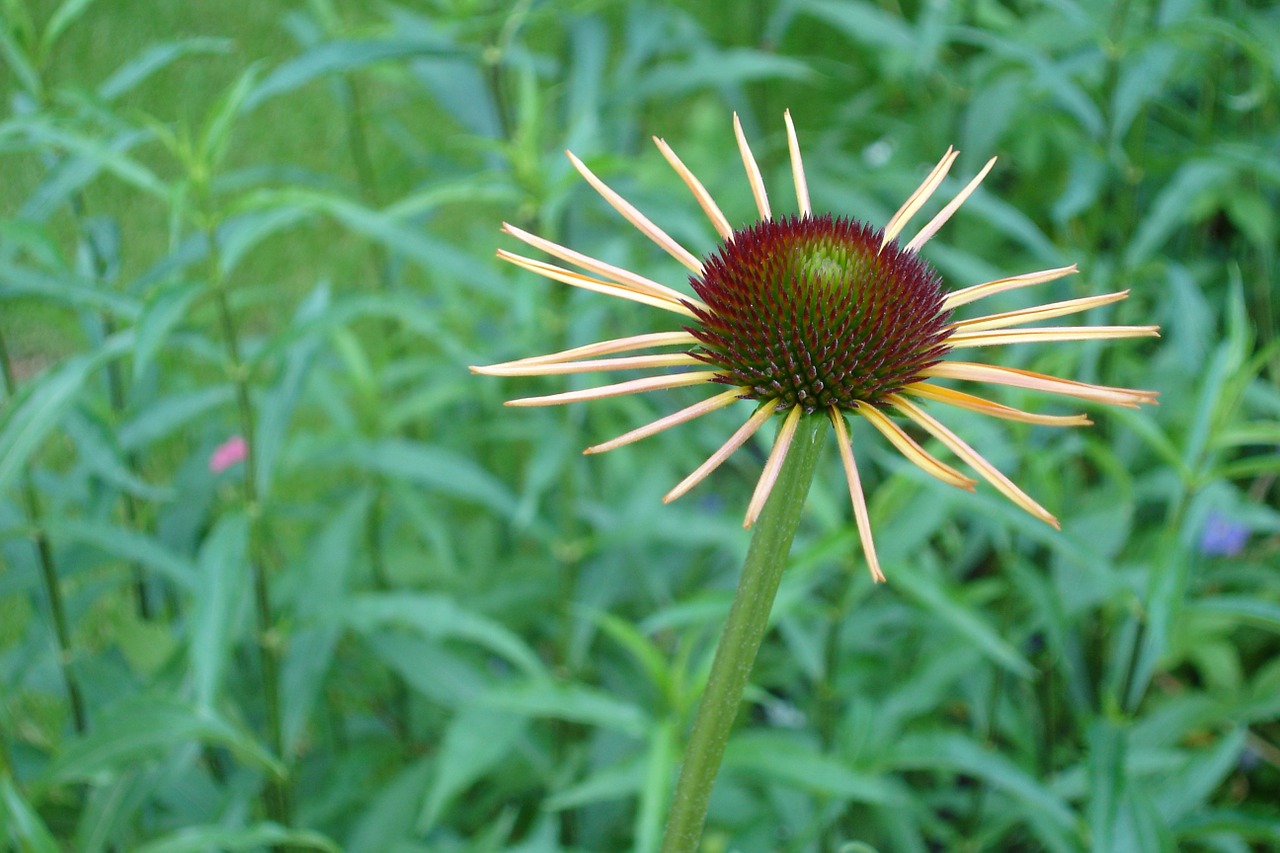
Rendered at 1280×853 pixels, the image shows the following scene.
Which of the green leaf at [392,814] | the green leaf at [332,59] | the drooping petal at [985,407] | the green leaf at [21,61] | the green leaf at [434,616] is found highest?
the green leaf at [332,59]

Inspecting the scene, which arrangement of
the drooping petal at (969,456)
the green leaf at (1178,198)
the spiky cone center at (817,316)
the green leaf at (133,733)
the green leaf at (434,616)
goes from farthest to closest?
the green leaf at (1178,198)
the green leaf at (434,616)
the green leaf at (133,733)
the spiky cone center at (817,316)
the drooping petal at (969,456)

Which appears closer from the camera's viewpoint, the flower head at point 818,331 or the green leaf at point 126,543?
the flower head at point 818,331

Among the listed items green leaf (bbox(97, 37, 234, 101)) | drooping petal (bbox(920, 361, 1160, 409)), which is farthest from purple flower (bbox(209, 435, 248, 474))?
drooping petal (bbox(920, 361, 1160, 409))

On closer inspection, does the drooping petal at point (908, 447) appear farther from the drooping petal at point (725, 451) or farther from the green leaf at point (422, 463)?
the green leaf at point (422, 463)

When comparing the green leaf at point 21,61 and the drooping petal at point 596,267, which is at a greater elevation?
the green leaf at point 21,61

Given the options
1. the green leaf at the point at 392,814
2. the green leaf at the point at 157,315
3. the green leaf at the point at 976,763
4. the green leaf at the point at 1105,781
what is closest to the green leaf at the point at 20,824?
the green leaf at the point at 157,315

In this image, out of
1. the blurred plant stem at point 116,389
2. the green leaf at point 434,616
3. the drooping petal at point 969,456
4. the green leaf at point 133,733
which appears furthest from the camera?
the blurred plant stem at point 116,389

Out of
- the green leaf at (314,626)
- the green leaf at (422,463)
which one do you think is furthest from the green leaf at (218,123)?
the green leaf at (314,626)
